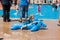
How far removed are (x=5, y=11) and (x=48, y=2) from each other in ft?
71.8

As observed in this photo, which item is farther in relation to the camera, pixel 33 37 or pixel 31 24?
pixel 31 24

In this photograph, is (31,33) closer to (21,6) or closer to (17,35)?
(17,35)

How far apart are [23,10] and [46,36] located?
13.1ft

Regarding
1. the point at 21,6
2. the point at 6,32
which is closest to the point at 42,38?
the point at 6,32

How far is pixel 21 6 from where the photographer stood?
39.2 feet

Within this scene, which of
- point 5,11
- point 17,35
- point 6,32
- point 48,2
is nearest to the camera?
point 17,35

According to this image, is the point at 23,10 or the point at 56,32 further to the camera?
the point at 23,10

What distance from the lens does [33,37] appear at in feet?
27.1

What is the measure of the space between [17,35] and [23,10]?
3.69m

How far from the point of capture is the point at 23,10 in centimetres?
1214

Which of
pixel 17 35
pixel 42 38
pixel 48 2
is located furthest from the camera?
pixel 48 2

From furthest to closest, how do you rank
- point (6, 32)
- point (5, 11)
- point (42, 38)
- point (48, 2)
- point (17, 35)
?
point (48, 2)
point (5, 11)
point (6, 32)
point (17, 35)
point (42, 38)

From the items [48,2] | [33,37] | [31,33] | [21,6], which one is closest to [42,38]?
[33,37]

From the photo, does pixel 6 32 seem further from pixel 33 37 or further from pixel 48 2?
pixel 48 2
